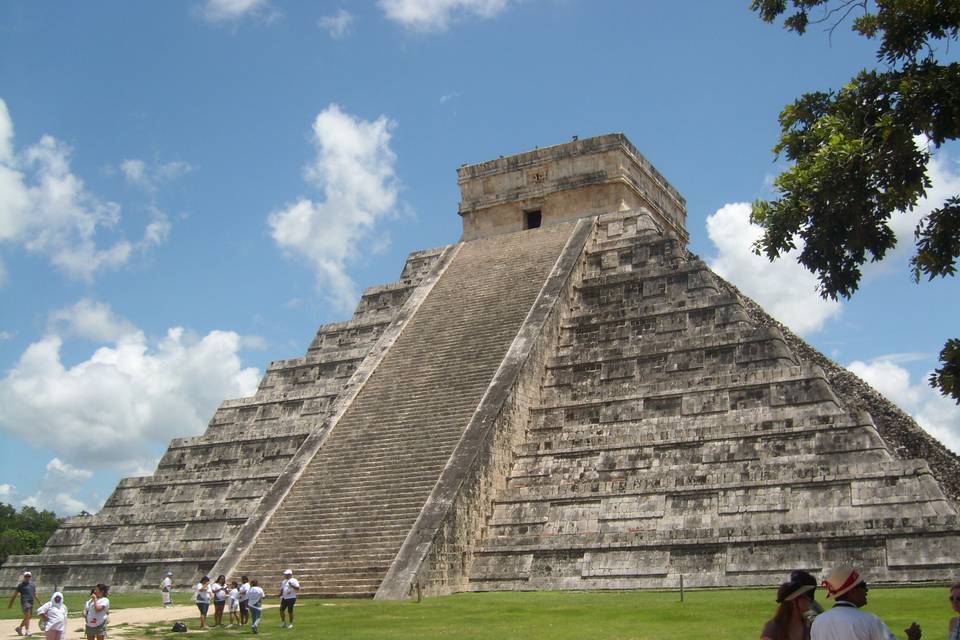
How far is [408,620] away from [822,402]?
7.37 m

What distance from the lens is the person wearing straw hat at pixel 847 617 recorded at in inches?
159

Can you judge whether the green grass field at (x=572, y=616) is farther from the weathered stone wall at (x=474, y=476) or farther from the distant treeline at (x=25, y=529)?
the distant treeline at (x=25, y=529)

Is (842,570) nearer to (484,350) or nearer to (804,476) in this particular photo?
(804,476)

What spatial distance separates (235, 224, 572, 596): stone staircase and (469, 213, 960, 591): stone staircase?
1.35m

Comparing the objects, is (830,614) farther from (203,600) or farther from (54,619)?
(203,600)

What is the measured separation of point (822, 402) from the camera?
49.5ft

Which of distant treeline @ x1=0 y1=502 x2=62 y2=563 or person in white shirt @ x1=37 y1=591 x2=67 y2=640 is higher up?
distant treeline @ x1=0 y1=502 x2=62 y2=563

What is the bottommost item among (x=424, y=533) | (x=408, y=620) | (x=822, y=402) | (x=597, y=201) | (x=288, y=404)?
(x=408, y=620)

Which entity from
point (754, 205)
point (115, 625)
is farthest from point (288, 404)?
point (754, 205)

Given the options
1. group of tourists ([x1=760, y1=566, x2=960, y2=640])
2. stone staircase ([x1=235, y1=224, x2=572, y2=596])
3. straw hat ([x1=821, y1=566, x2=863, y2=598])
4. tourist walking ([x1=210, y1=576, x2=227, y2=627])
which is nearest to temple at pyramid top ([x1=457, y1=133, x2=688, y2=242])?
stone staircase ([x1=235, y1=224, x2=572, y2=596])

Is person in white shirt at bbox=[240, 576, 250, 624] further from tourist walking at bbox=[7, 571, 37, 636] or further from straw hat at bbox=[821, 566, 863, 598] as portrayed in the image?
straw hat at bbox=[821, 566, 863, 598]

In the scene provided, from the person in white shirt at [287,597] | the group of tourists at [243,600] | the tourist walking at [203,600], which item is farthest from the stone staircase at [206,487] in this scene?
the person in white shirt at [287,597]

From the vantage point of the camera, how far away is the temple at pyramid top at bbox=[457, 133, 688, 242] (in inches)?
909

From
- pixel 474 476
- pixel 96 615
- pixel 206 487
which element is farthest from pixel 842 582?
pixel 206 487
